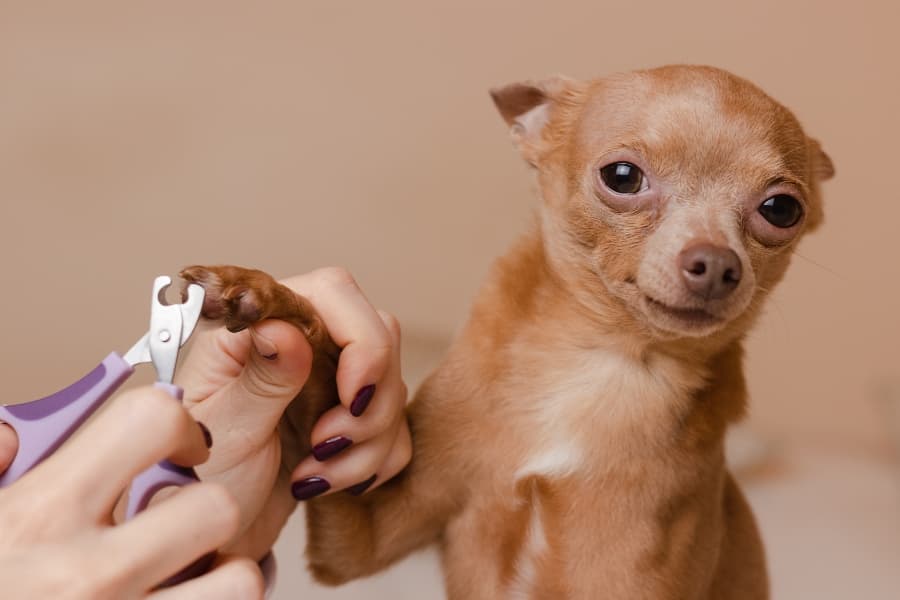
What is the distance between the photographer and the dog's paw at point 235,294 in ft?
3.78

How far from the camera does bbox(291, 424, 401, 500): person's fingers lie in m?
1.47

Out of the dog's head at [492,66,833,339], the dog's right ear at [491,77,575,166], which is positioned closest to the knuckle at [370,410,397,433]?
the dog's head at [492,66,833,339]

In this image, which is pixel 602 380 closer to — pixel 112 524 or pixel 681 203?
pixel 681 203

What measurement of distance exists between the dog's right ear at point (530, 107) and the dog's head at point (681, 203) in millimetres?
169

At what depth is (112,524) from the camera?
0.91 m

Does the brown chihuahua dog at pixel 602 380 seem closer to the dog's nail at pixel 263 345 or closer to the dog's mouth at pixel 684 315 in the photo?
the dog's mouth at pixel 684 315

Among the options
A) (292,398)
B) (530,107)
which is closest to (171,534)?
(292,398)

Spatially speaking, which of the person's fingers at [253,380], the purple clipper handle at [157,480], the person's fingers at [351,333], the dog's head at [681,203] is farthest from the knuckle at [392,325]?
the purple clipper handle at [157,480]

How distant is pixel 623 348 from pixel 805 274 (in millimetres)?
1602

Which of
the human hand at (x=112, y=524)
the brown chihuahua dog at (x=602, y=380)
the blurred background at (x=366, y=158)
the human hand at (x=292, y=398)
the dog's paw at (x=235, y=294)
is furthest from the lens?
the blurred background at (x=366, y=158)

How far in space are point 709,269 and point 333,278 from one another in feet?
1.86

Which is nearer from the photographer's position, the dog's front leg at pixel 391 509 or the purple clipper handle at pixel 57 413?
the purple clipper handle at pixel 57 413

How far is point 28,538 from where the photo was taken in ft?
2.79

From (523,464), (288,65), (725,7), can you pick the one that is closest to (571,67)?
(725,7)
